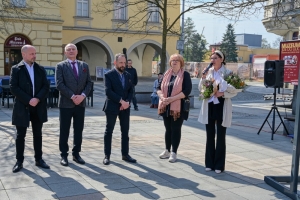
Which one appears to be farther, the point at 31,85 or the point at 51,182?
the point at 31,85

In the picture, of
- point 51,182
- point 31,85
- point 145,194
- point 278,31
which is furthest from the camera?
point 278,31

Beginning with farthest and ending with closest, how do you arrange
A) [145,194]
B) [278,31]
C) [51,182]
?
[278,31]
[51,182]
[145,194]

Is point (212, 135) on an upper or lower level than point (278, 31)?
lower

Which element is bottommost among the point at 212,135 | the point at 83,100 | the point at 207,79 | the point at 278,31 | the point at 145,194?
the point at 145,194

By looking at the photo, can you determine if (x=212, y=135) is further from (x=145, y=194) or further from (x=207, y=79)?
(x=145, y=194)

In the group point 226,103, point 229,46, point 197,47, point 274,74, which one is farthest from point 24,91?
point 197,47

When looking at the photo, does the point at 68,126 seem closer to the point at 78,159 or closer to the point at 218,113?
the point at 78,159

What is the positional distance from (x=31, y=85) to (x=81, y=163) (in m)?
1.57

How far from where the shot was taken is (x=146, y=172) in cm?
587

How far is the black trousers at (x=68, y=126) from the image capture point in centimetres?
611

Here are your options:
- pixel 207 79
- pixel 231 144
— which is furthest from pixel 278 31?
pixel 207 79

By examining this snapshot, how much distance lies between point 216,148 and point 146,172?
123 centimetres

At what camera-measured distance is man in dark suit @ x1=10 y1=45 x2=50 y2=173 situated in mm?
5617

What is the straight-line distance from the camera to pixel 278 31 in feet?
96.7
